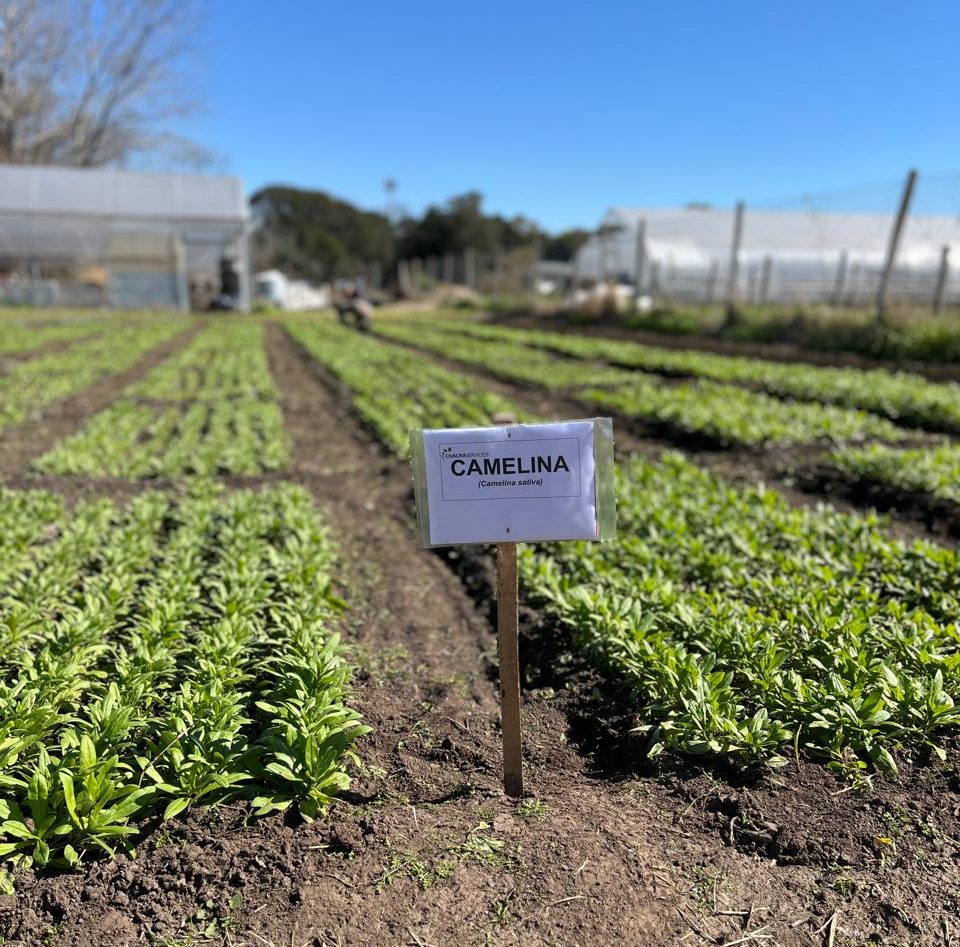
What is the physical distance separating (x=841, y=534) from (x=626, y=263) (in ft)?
102

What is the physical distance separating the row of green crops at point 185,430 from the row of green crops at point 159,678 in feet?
6.51

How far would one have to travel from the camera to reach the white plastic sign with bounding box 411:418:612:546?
2.51 meters

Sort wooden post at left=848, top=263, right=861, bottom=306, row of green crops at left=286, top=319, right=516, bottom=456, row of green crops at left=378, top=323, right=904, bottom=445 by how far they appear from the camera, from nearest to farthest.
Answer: row of green crops at left=378, top=323, right=904, bottom=445 < row of green crops at left=286, top=319, right=516, bottom=456 < wooden post at left=848, top=263, right=861, bottom=306

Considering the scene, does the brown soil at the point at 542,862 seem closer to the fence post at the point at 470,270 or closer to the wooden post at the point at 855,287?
the wooden post at the point at 855,287

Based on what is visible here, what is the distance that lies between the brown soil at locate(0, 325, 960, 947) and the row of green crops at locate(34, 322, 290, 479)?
4806 millimetres

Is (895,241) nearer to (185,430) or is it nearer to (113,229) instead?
(185,430)

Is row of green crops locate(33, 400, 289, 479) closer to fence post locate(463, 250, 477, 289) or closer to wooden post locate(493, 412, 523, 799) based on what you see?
wooden post locate(493, 412, 523, 799)

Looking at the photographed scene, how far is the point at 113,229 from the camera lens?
33344 mm

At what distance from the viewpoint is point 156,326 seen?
952 inches

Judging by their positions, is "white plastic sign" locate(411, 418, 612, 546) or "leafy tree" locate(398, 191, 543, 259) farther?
"leafy tree" locate(398, 191, 543, 259)

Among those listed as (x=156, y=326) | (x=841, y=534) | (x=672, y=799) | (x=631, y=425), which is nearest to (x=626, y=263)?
(x=156, y=326)

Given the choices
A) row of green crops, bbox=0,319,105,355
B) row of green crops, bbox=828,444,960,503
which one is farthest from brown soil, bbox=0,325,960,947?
row of green crops, bbox=0,319,105,355

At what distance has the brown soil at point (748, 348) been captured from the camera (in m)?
11.8

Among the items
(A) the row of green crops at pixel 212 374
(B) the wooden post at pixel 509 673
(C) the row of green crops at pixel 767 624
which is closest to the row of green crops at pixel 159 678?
(B) the wooden post at pixel 509 673
